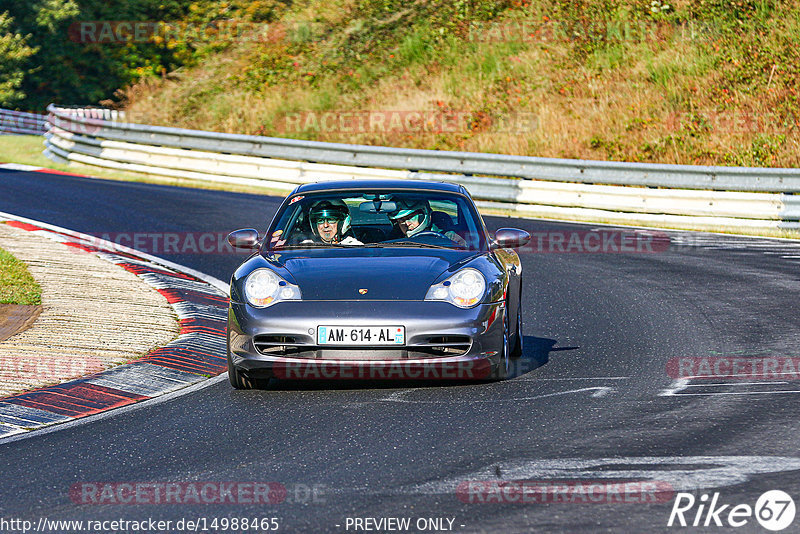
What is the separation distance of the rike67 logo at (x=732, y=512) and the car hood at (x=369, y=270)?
2.99m

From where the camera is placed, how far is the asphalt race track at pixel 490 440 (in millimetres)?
5023

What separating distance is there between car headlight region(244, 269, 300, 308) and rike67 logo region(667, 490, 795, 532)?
3.37 metres

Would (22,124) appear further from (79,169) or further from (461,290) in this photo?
(461,290)

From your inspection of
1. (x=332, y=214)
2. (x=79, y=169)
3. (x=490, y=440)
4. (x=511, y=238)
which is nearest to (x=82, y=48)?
(x=79, y=169)

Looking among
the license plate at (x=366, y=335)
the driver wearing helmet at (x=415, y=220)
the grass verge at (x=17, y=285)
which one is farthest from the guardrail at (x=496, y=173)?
the license plate at (x=366, y=335)

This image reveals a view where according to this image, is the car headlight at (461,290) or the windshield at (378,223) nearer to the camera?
the car headlight at (461,290)

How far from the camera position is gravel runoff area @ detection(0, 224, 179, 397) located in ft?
27.9

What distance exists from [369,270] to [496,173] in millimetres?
13545

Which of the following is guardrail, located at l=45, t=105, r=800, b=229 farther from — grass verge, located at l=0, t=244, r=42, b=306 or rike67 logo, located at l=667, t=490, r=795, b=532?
rike67 logo, located at l=667, t=490, r=795, b=532

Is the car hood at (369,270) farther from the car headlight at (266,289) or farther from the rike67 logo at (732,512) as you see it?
the rike67 logo at (732,512)

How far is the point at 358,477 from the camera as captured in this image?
5.54m

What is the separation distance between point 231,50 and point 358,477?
33.1m

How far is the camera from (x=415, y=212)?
8844mm

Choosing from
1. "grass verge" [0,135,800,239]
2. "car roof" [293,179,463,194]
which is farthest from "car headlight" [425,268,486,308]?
"grass verge" [0,135,800,239]
